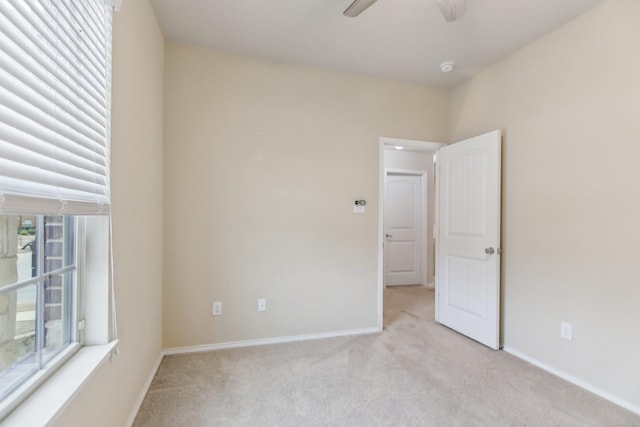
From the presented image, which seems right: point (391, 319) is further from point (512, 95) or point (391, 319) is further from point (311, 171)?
point (512, 95)

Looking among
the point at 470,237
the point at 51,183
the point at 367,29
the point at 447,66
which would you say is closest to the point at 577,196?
the point at 470,237

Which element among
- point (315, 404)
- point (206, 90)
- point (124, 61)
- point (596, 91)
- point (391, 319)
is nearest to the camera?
point (124, 61)

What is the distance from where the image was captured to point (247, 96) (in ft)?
9.10

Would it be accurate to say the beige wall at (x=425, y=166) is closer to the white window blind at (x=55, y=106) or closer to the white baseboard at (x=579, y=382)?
the white baseboard at (x=579, y=382)

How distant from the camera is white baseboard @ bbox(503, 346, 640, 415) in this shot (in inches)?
75.0

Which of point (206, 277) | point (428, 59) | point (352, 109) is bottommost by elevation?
point (206, 277)

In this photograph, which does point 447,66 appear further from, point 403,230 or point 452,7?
point 403,230

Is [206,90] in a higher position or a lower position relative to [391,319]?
higher

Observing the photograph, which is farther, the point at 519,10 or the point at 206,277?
the point at 206,277

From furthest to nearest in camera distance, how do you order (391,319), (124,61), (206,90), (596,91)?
(391,319) → (206,90) → (596,91) → (124,61)

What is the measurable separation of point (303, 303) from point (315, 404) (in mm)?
1072

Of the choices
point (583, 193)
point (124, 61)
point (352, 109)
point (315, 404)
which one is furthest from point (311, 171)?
point (583, 193)

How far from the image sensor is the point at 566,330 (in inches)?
89.3

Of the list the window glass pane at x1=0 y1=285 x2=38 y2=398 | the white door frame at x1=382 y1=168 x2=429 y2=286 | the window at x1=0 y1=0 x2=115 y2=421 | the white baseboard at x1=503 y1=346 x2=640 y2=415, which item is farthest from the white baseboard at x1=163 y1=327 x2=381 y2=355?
the white door frame at x1=382 y1=168 x2=429 y2=286
